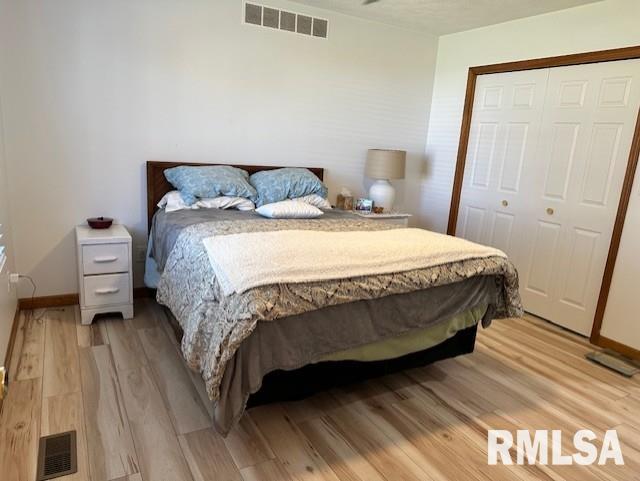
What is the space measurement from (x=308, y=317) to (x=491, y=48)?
3125 mm

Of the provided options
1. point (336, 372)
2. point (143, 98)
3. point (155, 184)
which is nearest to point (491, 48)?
→ point (143, 98)

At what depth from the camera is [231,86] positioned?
11.0ft

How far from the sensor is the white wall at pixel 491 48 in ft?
9.59

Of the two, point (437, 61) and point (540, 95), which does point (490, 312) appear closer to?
point (540, 95)

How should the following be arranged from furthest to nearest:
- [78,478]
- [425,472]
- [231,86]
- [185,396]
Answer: [231,86]
[185,396]
[425,472]
[78,478]

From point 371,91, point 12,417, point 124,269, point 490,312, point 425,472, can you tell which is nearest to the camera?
point 425,472

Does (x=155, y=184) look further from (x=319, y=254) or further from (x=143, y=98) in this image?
(x=319, y=254)

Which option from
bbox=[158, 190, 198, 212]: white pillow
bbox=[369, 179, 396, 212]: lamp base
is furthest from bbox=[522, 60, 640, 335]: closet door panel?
bbox=[158, 190, 198, 212]: white pillow

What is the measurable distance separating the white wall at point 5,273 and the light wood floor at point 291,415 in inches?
6.9

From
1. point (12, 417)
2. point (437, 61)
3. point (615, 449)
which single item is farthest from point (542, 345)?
point (12, 417)

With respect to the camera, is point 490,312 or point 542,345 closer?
point 490,312

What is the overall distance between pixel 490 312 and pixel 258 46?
2.55 meters

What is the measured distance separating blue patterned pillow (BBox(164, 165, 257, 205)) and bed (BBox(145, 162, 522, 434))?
1.08 feet

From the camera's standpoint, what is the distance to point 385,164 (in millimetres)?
3879
